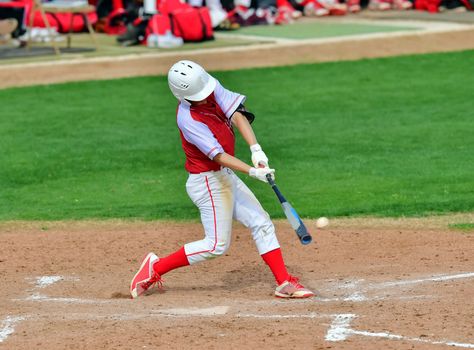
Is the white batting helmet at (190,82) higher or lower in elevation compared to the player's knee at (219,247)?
higher

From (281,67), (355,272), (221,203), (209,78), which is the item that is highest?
(209,78)

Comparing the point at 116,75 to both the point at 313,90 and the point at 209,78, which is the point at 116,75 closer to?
the point at 313,90

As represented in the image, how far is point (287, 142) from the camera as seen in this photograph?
13.5 meters

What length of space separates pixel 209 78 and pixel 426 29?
43.7 ft

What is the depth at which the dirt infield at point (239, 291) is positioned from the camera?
22.1ft

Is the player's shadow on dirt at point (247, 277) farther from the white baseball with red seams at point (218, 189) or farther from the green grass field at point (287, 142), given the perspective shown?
the green grass field at point (287, 142)

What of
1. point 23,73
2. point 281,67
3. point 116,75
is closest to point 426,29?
point 281,67

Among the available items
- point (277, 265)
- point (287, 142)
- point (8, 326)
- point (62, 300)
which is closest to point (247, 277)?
point (277, 265)

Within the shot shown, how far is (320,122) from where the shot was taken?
48.2 feet

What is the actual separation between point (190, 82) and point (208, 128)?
353 mm

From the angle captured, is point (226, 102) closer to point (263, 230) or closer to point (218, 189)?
point (218, 189)

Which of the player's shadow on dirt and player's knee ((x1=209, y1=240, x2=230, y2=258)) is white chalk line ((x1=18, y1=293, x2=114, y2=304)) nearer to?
player's knee ((x1=209, y1=240, x2=230, y2=258))

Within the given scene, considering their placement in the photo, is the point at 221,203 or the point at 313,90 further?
the point at 313,90

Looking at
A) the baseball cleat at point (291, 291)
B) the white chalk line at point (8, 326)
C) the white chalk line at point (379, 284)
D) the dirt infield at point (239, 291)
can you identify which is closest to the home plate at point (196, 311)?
the dirt infield at point (239, 291)
